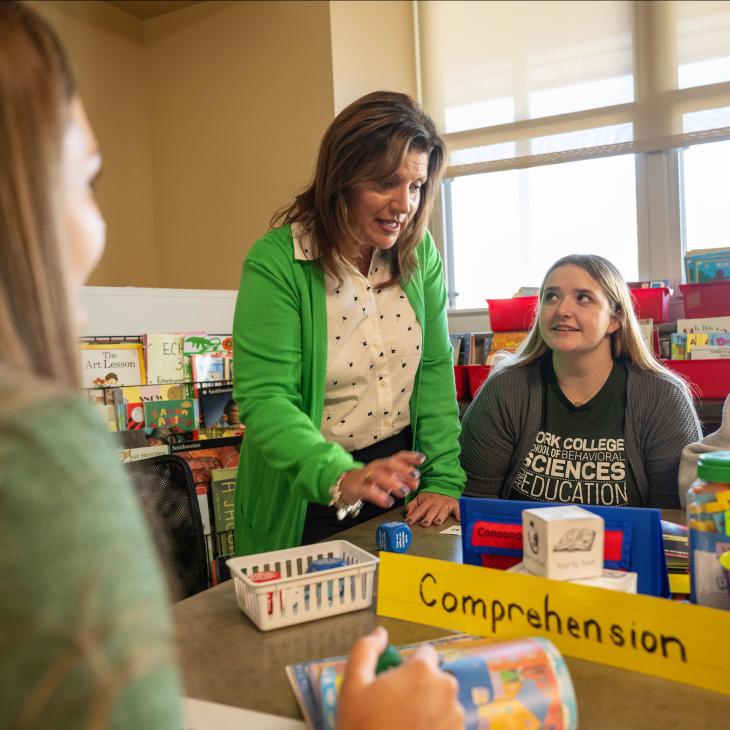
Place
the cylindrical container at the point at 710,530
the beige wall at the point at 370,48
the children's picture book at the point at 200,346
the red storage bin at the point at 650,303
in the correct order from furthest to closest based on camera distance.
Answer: the beige wall at the point at 370,48, the red storage bin at the point at 650,303, the children's picture book at the point at 200,346, the cylindrical container at the point at 710,530

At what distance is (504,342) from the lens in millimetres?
Result: 2898

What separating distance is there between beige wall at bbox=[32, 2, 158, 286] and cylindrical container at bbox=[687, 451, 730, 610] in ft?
12.2

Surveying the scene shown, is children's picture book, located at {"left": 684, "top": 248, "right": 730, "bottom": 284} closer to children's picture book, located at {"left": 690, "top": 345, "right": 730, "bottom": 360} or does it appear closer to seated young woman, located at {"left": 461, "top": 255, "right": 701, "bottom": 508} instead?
children's picture book, located at {"left": 690, "top": 345, "right": 730, "bottom": 360}

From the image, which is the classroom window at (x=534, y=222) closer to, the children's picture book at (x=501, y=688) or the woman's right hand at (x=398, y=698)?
the children's picture book at (x=501, y=688)

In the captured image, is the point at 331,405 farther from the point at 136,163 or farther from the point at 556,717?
the point at 136,163

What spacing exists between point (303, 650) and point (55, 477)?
54 cm

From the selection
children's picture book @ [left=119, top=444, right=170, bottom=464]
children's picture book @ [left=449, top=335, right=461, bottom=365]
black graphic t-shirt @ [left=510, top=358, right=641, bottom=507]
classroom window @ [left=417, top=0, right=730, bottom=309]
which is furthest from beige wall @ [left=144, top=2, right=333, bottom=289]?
black graphic t-shirt @ [left=510, top=358, right=641, bottom=507]

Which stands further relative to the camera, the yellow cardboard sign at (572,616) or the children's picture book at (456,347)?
the children's picture book at (456,347)

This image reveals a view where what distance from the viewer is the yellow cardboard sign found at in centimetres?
73

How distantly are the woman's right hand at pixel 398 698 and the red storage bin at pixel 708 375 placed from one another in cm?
211

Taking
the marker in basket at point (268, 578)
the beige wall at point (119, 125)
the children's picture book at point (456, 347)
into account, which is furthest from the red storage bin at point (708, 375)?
the beige wall at point (119, 125)

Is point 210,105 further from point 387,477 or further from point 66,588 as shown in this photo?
point 66,588

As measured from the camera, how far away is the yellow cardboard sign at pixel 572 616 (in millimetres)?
732

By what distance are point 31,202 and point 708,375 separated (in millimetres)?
2357
